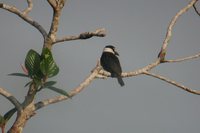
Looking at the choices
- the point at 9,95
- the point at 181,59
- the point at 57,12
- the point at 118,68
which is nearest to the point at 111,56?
the point at 118,68

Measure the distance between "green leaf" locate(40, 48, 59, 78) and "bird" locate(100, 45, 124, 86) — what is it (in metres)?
5.69

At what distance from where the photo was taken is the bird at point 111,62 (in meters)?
11.1

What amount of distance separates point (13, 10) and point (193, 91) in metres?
2.79

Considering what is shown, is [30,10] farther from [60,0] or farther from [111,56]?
[111,56]

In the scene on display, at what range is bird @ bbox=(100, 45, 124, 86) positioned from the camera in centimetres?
1112

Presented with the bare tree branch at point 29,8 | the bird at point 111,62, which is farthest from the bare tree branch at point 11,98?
the bird at point 111,62

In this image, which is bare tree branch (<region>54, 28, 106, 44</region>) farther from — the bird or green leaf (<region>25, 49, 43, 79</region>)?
the bird

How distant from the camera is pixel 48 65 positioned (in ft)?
16.1

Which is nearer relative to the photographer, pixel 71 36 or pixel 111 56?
pixel 71 36

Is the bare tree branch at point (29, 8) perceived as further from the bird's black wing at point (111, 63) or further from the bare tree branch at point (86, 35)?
the bird's black wing at point (111, 63)

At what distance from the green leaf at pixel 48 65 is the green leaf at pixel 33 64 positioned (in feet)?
0.26

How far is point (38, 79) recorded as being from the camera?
496 centimetres

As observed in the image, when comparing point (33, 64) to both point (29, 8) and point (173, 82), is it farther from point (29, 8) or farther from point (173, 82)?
point (173, 82)

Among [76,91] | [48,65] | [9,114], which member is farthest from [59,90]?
[9,114]
